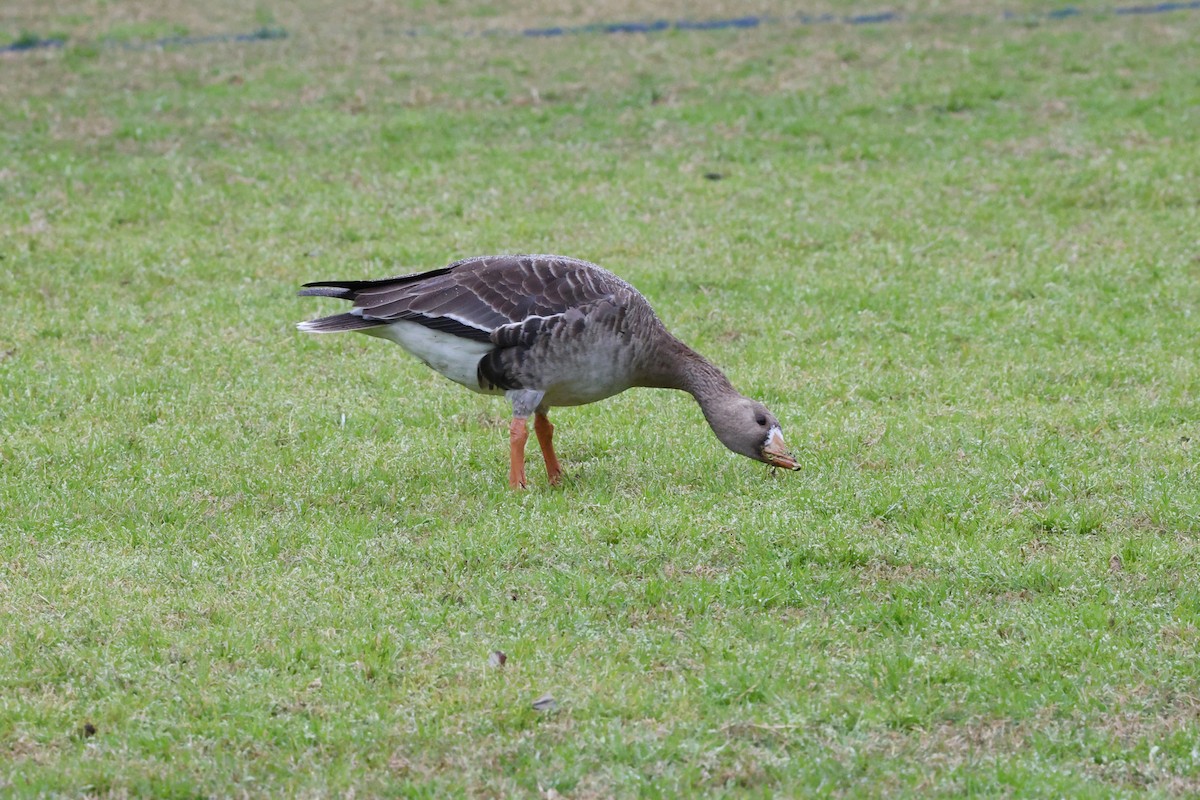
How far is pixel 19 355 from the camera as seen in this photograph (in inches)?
430

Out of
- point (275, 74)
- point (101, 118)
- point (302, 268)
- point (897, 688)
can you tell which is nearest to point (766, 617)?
point (897, 688)

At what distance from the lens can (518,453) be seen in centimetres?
834

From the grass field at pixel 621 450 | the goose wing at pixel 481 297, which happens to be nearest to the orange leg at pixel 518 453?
the grass field at pixel 621 450

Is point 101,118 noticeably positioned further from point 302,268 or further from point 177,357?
point 177,357

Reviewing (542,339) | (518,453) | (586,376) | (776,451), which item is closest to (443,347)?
(542,339)

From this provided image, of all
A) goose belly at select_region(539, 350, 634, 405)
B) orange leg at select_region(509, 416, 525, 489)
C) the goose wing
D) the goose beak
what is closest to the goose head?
the goose beak

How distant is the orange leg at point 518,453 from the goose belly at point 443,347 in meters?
0.40

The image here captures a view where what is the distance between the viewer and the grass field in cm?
554

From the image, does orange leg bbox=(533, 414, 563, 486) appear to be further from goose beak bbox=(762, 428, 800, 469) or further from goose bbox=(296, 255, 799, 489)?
goose beak bbox=(762, 428, 800, 469)

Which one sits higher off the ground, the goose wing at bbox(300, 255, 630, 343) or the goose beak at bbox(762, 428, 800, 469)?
the goose wing at bbox(300, 255, 630, 343)

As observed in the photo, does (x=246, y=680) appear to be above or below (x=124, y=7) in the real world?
below

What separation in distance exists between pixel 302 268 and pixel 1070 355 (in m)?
6.97

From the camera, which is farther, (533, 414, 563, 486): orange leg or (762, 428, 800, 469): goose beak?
(533, 414, 563, 486): orange leg

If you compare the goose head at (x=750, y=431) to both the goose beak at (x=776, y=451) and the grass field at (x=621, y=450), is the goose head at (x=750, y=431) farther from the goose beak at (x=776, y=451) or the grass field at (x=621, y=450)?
the grass field at (x=621, y=450)
